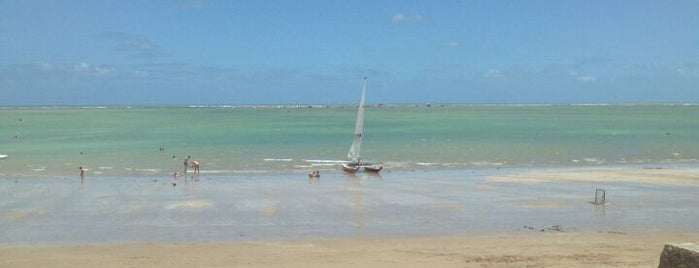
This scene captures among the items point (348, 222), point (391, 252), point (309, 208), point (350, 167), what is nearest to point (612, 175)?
point (350, 167)

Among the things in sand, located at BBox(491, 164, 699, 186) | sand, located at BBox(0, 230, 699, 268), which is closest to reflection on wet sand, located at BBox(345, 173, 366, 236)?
sand, located at BBox(0, 230, 699, 268)

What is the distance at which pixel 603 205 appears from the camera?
2581cm

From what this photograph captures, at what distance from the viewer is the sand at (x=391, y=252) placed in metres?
16.3

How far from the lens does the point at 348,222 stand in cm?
2264

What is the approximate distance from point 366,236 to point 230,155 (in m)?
34.5

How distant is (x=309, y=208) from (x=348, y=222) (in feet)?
11.4

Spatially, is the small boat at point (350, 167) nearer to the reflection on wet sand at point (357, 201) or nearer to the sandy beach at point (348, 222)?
the reflection on wet sand at point (357, 201)

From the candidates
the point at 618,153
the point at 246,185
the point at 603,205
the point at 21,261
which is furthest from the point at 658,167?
the point at 21,261

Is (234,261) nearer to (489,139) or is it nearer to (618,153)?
(618,153)

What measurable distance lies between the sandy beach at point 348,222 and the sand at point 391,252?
34mm

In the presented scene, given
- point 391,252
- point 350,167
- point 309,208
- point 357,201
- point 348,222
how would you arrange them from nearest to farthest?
point 391,252 < point 348,222 < point 309,208 < point 357,201 < point 350,167

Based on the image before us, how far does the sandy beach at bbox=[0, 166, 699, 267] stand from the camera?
675 inches

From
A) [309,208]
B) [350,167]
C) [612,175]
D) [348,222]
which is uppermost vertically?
[350,167]

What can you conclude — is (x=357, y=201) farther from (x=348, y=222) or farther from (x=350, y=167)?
(x=350, y=167)
